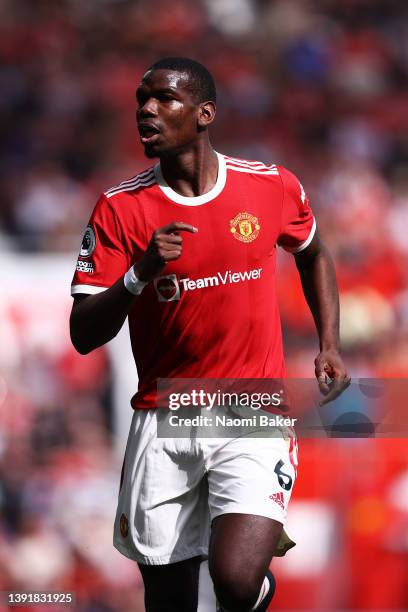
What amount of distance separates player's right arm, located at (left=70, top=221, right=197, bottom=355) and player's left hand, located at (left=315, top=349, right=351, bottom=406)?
734mm

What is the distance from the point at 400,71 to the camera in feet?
40.6

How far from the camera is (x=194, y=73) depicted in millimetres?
4098

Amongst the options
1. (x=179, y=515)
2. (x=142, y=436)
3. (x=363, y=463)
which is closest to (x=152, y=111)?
(x=142, y=436)

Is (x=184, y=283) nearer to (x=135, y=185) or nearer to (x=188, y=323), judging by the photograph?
(x=188, y=323)

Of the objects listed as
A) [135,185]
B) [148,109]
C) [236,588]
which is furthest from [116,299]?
[236,588]

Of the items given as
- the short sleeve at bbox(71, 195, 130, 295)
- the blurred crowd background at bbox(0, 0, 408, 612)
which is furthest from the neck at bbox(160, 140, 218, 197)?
the blurred crowd background at bbox(0, 0, 408, 612)

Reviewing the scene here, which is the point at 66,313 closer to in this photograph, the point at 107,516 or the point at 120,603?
the point at 107,516

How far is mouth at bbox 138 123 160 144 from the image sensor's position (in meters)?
3.98

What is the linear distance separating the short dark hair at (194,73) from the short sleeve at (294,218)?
442mm

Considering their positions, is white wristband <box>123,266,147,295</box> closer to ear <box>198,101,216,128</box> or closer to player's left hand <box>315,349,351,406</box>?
ear <box>198,101,216,128</box>

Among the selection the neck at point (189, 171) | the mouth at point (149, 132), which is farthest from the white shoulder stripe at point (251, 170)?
the mouth at point (149, 132)

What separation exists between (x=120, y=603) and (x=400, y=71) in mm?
7737

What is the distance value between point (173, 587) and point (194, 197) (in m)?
1.41

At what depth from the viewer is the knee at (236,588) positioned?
3.77 meters
